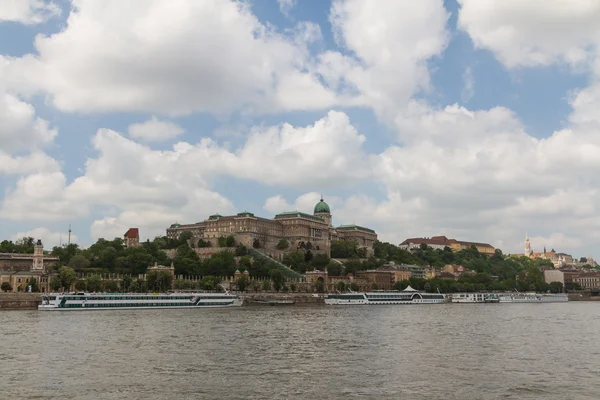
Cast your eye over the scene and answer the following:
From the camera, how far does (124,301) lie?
75.6 m

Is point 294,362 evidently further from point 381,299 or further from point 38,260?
point 38,260

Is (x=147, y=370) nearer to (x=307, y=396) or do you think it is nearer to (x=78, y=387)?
(x=78, y=387)

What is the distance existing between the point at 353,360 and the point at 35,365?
13936 mm

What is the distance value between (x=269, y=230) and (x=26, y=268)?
209ft

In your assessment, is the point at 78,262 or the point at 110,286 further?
the point at 78,262

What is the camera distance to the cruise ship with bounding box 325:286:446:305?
324 ft

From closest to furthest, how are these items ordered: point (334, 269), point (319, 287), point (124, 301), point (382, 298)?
1. point (124, 301)
2. point (382, 298)
3. point (319, 287)
4. point (334, 269)

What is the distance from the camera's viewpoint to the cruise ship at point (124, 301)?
71.6 m

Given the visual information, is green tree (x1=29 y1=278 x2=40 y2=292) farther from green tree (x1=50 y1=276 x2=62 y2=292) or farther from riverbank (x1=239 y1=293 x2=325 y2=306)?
riverbank (x1=239 y1=293 x2=325 y2=306)

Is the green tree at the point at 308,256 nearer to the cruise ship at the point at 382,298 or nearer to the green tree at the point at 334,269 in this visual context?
the green tree at the point at 334,269

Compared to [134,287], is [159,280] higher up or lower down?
higher up

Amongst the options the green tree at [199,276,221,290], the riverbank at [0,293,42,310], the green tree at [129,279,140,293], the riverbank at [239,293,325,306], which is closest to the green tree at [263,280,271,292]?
the riverbank at [239,293,325,306]

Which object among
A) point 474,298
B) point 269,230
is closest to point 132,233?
point 269,230

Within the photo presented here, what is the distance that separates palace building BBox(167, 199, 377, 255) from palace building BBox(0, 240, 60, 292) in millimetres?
45108
